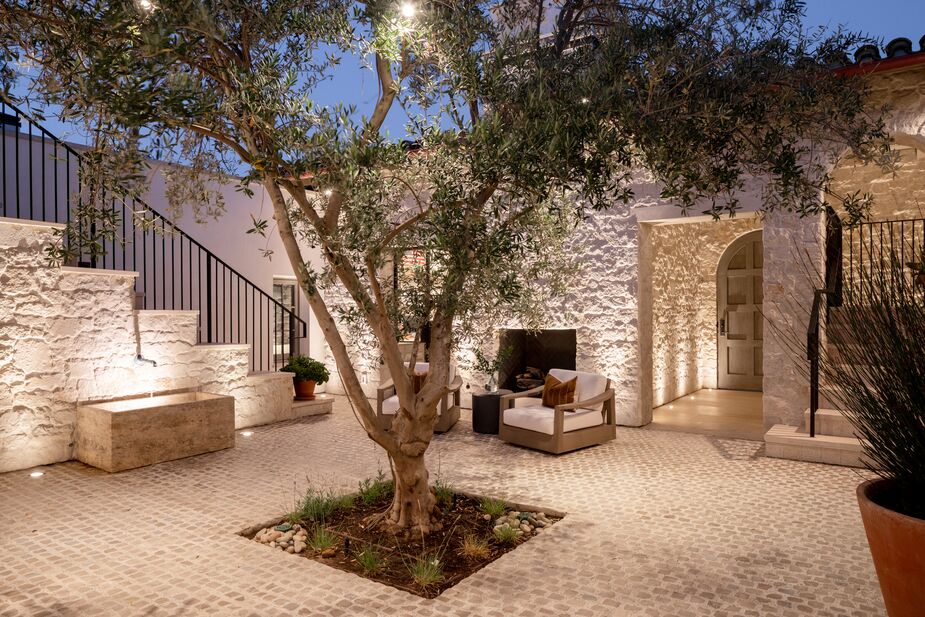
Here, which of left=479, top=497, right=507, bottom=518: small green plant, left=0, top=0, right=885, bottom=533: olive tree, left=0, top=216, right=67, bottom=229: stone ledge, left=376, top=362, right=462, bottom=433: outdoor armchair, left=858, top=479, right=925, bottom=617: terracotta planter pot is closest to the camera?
left=858, top=479, right=925, bottom=617: terracotta planter pot

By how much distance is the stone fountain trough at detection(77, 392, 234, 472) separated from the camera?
18.5ft

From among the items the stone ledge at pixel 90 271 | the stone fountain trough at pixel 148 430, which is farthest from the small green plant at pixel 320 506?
the stone ledge at pixel 90 271

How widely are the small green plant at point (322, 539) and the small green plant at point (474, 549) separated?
77 cm

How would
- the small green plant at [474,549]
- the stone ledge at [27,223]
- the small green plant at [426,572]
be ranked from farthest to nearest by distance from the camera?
1. the stone ledge at [27,223]
2. the small green plant at [474,549]
3. the small green plant at [426,572]

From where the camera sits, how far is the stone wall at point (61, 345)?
5684 mm

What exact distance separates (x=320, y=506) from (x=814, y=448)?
177 inches

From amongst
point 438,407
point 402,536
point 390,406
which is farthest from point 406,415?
point 390,406

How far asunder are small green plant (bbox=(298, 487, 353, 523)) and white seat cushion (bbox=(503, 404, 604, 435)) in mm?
2303

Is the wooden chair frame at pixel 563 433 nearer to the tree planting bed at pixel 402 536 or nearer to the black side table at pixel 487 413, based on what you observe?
the black side table at pixel 487 413

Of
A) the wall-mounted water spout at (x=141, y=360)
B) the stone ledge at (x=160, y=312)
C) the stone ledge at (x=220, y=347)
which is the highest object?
the stone ledge at (x=160, y=312)

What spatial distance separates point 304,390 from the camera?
871cm

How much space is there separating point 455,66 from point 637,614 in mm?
2865

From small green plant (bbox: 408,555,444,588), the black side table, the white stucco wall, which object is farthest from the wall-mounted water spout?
small green plant (bbox: 408,555,444,588)

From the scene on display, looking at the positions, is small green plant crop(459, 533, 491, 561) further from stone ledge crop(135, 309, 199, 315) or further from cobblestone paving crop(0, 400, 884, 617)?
stone ledge crop(135, 309, 199, 315)
